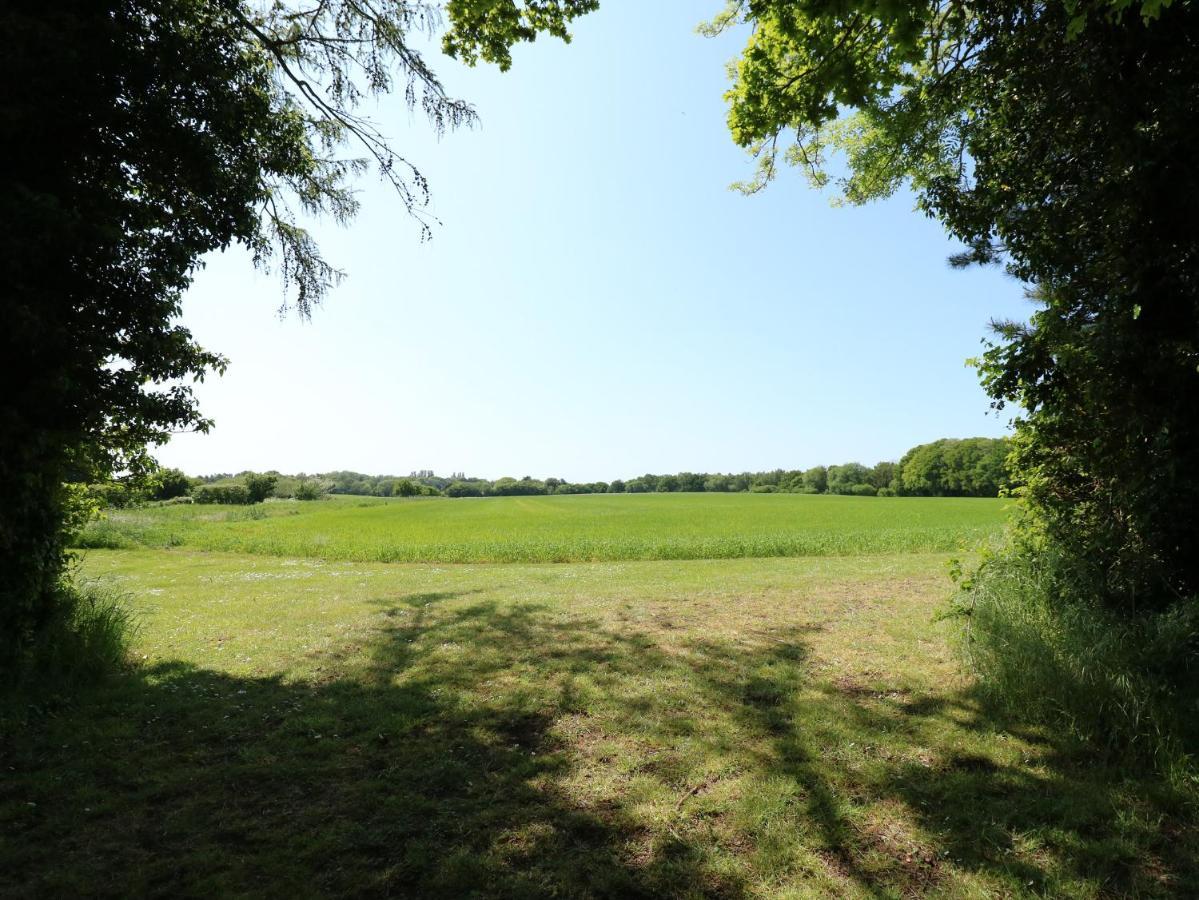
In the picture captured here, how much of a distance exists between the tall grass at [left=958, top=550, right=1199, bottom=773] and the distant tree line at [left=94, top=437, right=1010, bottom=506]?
54.8 meters

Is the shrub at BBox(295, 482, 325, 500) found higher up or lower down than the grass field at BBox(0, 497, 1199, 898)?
higher up

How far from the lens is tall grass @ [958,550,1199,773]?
4234 millimetres

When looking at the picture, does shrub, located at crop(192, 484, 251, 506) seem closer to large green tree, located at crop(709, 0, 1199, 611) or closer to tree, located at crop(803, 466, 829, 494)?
large green tree, located at crop(709, 0, 1199, 611)

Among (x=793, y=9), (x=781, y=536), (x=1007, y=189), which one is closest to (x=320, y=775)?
(x=1007, y=189)

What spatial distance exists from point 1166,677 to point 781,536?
20.6 meters

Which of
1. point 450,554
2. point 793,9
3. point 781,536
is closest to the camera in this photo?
point 793,9

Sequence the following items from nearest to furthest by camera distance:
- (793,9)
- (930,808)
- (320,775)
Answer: (930,808)
(320,775)
(793,9)

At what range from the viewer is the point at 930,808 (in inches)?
147

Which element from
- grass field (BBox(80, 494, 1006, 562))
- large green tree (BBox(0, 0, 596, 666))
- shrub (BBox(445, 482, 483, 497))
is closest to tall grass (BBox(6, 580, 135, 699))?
large green tree (BBox(0, 0, 596, 666))

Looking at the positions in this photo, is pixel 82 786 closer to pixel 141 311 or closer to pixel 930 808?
pixel 141 311

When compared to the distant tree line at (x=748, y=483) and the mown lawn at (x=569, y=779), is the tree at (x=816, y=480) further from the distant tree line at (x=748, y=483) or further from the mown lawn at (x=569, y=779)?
the mown lawn at (x=569, y=779)

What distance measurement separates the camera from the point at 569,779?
13.9ft

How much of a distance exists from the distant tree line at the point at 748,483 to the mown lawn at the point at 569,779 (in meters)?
49.7

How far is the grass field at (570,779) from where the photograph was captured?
321 centimetres
